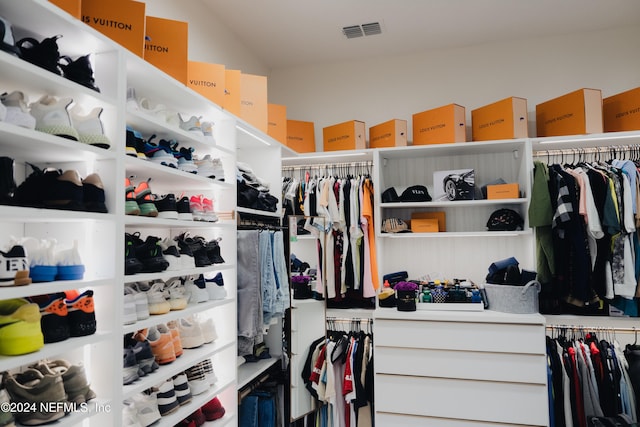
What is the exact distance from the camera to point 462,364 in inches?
108

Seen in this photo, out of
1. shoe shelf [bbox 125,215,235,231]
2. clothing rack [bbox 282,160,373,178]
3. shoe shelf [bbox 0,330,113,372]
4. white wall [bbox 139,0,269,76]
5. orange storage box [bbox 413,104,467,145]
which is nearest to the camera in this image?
shoe shelf [bbox 0,330,113,372]

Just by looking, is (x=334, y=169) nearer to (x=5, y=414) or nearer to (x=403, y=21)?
(x=403, y=21)

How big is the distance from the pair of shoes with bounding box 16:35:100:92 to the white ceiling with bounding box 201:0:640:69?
1.77 meters

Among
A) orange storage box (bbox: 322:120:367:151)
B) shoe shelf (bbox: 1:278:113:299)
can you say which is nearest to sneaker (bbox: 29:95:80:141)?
shoe shelf (bbox: 1:278:113:299)

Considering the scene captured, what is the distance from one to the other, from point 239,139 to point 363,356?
1.77 meters

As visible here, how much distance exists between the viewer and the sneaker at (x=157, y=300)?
1.82 metres

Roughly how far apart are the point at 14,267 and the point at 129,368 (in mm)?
668

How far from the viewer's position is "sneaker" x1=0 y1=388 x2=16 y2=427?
1.18 meters

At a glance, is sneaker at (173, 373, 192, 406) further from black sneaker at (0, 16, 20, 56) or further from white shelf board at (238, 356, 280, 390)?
black sneaker at (0, 16, 20, 56)

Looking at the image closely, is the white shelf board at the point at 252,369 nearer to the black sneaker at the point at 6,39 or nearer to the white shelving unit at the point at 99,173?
the white shelving unit at the point at 99,173

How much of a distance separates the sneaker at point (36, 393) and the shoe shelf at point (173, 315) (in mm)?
→ 274

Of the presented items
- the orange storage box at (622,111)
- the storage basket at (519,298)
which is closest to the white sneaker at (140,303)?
the storage basket at (519,298)

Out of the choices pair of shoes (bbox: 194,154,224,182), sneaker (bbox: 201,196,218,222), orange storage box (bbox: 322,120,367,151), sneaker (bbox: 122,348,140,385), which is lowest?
sneaker (bbox: 122,348,140,385)

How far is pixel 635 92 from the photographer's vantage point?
288 centimetres
